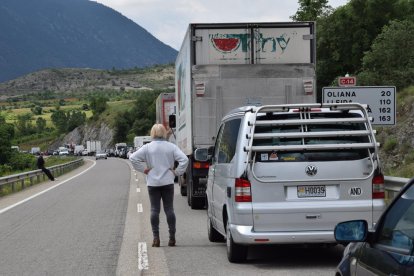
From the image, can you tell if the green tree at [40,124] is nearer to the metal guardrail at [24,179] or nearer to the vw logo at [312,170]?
the metal guardrail at [24,179]

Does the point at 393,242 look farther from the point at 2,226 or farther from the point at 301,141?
the point at 2,226

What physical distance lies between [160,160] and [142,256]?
1519 millimetres

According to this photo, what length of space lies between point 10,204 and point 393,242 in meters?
17.8

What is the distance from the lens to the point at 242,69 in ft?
52.4

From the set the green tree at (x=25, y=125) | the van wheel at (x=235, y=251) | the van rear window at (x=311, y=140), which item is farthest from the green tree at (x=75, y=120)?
the van rear window at (x=311, y=140)

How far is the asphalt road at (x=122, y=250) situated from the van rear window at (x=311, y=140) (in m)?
1.37

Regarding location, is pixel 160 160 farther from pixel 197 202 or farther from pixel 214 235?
pixel 197 202

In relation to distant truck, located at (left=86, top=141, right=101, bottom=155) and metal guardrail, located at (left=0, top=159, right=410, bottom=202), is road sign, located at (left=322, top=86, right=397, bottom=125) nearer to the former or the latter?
metal guardrail, located at (left=0, top=159, right=410, bottom=202)

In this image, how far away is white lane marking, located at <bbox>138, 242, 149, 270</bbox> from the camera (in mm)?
9114

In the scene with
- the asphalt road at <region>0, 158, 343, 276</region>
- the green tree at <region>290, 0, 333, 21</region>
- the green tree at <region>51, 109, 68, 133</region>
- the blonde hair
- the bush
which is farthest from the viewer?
the green tree at <region>51, 109, 68, 133</region>

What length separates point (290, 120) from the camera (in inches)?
350

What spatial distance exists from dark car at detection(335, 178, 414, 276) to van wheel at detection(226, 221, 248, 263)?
458cm

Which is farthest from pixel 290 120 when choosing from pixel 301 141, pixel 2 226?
pixel 2 226

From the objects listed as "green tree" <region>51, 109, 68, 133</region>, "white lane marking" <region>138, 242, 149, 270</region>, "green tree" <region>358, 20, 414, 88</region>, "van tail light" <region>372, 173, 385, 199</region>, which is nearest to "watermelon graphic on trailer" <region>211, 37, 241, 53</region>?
"white lane marking" <region>138, 242, 149, 270</region>
